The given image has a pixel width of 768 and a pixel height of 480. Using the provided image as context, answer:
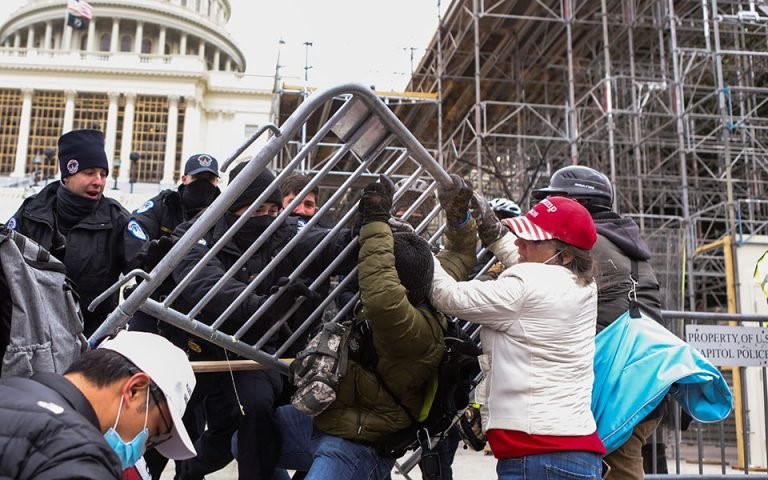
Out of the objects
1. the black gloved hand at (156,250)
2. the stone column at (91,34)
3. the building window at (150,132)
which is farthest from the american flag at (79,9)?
the black gloved hand at (156,250)

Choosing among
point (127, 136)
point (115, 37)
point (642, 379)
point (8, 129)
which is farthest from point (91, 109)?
point (642, 379)

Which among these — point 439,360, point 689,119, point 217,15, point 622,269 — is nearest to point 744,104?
point 689,119

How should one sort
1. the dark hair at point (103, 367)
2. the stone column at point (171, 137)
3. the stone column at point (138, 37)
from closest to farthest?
the dark hair at point (103, 367) < the stone column at point (171, 137) < the stone column at point (138, 37)

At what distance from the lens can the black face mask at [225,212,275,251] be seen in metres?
3.16

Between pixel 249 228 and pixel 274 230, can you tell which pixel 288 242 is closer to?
pixel 274 230

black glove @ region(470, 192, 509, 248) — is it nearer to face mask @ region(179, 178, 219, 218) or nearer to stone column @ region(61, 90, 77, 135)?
face mask @ region(179, 178, 219, 218)

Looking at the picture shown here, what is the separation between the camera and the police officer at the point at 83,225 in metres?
3.81

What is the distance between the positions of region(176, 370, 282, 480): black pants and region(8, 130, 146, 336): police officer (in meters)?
0.84

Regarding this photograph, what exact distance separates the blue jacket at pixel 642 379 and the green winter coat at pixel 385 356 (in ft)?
2.53

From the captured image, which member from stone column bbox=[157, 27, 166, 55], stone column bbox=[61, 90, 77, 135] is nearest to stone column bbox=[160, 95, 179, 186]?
stone column bbox=[61, 90, 77, 135]

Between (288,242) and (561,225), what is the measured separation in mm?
1162

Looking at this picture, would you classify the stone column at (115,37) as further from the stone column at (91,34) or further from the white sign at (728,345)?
the white sign at (728,345)

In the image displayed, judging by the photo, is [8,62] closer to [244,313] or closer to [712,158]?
[712,158]

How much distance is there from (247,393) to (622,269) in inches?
73.8
